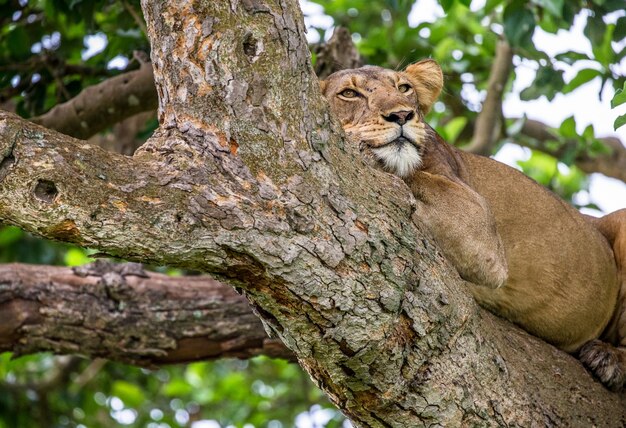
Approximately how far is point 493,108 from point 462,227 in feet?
10.4

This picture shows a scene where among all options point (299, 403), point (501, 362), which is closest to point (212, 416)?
point (299, 403)

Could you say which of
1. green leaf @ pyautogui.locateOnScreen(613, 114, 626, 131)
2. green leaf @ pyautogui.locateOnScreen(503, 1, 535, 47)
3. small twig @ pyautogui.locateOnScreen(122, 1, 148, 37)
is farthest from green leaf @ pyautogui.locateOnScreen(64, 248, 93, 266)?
green leaf @ pyautogui.locateOnScreen(613, 114, 626, 131)

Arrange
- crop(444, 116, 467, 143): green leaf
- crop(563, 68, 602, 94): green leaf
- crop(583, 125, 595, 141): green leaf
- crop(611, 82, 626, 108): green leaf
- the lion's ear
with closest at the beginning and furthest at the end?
1. crop(611, 82, 626, 108): green leaf
2. the lion's ear
3. crop(563, 68, 602, 94): green leaf
4. crop(583, 125, 595, 141): green leaf
5. crop(444, 116, 467, 143): green leaf

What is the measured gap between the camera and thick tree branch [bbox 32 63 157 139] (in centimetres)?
620

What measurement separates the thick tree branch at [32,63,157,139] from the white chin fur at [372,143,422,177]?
239cm

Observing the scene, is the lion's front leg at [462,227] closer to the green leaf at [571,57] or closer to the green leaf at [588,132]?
the green leaf at [571,57]

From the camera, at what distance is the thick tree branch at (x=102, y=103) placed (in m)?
6.20

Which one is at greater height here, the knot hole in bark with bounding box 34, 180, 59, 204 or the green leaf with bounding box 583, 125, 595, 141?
the knot hole in bark with bounding box 34, 180, 59, 204

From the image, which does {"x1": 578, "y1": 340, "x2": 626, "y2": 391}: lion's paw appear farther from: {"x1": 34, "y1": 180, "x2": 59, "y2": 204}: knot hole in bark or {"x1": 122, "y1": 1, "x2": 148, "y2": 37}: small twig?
{"x1": 122, "y1": 1, "x2": 148, "y2": 37}: small twig

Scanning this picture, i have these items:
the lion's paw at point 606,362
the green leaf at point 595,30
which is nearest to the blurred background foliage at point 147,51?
the green leaf at point 595,30

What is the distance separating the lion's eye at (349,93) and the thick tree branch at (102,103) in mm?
1763

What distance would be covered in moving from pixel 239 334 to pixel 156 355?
21.7 inches

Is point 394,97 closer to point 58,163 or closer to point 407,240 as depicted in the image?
point 407,240

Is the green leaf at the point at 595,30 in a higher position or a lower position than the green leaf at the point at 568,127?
higher
